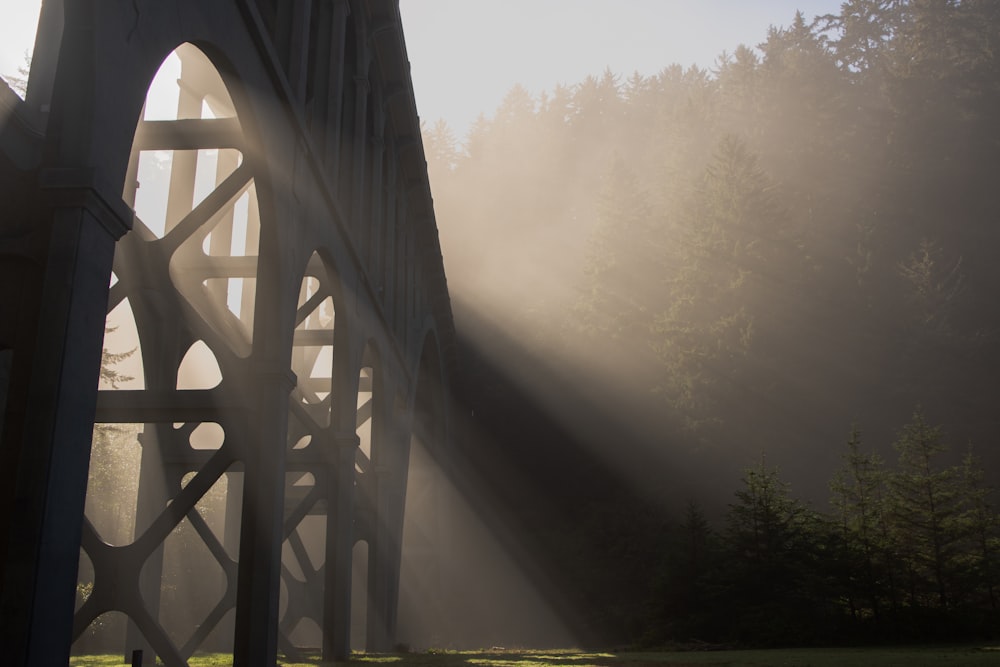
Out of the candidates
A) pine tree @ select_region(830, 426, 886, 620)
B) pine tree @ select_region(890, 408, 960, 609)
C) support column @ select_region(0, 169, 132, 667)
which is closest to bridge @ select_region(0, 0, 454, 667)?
support column @ select_region(0, 169, 132, 667)

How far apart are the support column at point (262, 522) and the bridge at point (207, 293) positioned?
→ 2 centimetres

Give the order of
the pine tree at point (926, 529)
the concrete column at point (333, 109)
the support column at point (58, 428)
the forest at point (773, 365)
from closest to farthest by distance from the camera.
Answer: the support column at point (58, 428) → the concrete column at point (333, 109) → the pine tree at point (926, 529) → the forest at point (773, 365)

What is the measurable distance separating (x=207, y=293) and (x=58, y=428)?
937cm

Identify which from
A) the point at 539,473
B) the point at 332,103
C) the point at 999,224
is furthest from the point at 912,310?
the point at 332,103

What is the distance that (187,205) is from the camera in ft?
44.2

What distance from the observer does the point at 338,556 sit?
13.5 metres

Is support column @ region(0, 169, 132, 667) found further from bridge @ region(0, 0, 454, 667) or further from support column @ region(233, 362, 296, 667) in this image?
support column @ region(233, 362, 296, 667)

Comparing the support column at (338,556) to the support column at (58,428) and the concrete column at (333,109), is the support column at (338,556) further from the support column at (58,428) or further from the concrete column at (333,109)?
the support column at (58,428)

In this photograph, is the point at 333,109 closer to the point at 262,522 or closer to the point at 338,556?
the point at 262,522

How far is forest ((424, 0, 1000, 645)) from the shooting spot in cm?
2792

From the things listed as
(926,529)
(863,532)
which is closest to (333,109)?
(863,532)

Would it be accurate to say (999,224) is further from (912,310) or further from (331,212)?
(331,212)

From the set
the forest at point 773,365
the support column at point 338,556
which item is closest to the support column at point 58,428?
the support column at point 338,556

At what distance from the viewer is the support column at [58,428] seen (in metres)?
4.49
